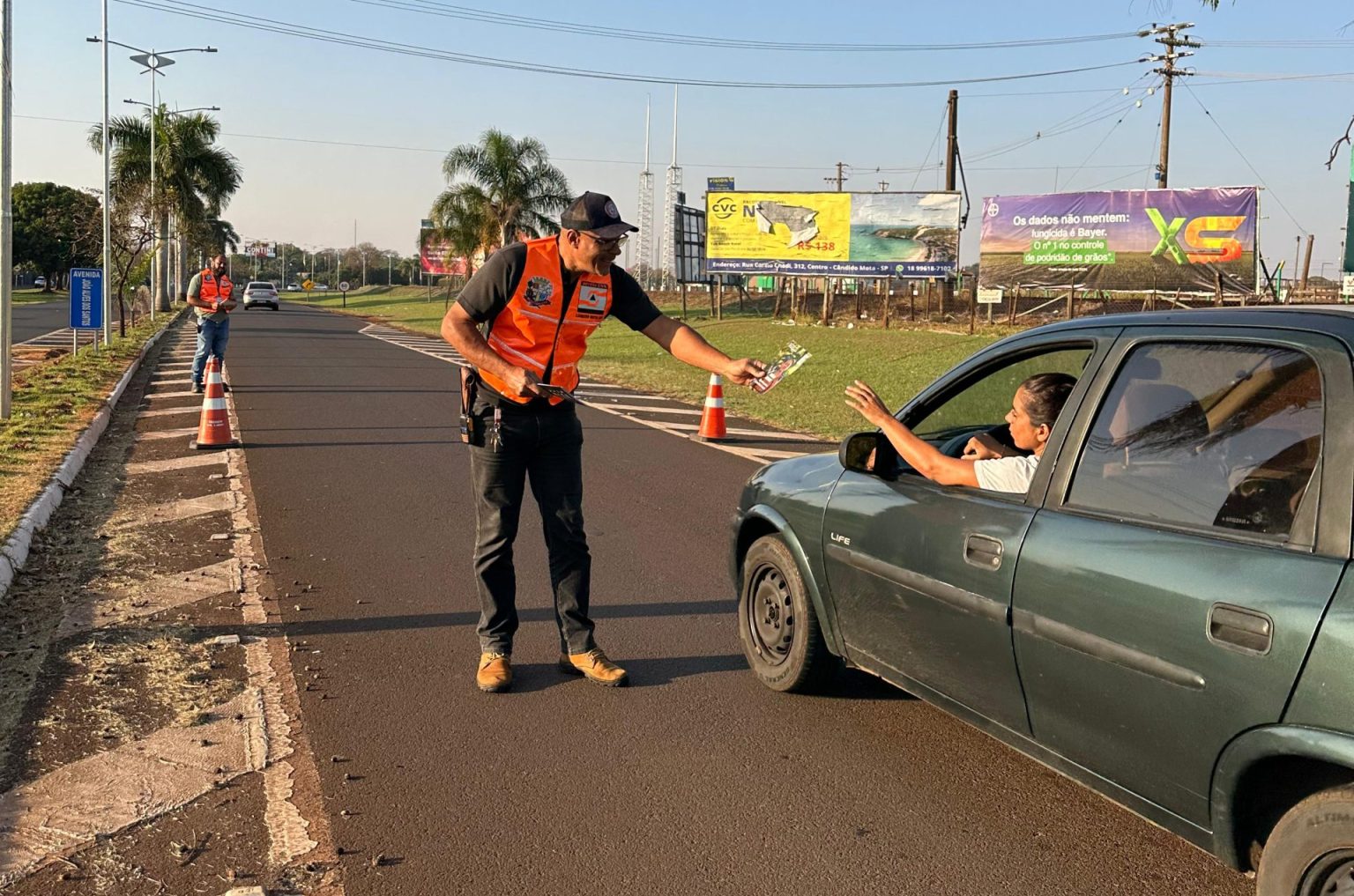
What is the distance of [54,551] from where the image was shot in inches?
277

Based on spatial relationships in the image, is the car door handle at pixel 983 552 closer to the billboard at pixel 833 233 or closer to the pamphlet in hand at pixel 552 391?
the pamphlet in hand at pixel 552 391

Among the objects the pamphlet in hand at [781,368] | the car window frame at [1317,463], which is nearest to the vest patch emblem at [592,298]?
the pamphlet in hand at [781,368]

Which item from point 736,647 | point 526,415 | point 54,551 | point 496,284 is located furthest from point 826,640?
point 54,551

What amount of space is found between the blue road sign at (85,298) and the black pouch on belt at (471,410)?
17115 mm

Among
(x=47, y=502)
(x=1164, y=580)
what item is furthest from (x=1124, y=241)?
(x=1164, y=580)

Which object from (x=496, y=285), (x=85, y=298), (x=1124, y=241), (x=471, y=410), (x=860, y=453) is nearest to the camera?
(x=860, y=453)

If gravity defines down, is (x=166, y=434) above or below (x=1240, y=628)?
below

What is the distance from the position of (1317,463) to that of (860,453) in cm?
172

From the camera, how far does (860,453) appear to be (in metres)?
4.28

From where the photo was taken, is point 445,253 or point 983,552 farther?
point 445,253

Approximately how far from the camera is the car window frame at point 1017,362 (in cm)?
355

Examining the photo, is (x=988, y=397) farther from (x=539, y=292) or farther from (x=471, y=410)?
(x=471, y=410)

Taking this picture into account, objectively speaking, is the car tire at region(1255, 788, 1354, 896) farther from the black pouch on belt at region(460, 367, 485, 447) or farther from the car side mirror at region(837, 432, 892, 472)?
the black pouch on belt at region(460, 367, 485, 447)

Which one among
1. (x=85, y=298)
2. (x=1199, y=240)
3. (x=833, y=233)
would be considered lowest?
(x=85, y=298)
